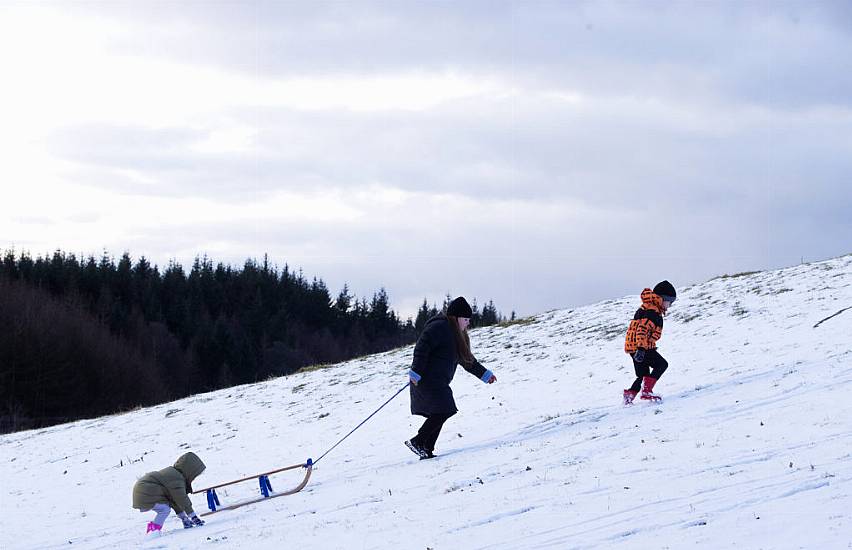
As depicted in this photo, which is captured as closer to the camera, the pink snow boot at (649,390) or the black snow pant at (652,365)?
the black snow pant at (652,365)

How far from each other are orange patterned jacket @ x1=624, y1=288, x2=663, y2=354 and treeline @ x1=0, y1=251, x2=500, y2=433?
3414 cm

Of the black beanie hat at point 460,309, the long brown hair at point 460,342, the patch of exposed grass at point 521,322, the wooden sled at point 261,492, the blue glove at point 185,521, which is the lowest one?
the blue glove at point 185,521

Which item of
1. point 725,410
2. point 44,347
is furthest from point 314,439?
point 44,347

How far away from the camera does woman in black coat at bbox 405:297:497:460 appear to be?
11883mm

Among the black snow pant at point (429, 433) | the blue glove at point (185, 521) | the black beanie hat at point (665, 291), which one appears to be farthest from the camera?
the black beanie hat at point (665, 291)

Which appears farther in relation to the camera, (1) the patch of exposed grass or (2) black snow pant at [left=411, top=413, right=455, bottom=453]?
(1) the patch of exposed grass

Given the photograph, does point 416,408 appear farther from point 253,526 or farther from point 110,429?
point 110,429

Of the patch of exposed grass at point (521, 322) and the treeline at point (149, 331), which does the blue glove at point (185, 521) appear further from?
the treeline at point (149, 331)

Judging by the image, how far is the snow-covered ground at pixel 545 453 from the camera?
7.99 m

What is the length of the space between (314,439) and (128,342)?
78.3m

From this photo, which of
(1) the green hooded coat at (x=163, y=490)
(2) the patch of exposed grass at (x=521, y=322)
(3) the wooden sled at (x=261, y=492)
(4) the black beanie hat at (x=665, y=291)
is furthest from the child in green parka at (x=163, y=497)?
(2) the patch of exposed grass at (x=521, y=322)

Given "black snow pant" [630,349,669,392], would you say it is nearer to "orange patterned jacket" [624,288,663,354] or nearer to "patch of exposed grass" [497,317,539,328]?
"orange patterned jacket" [624,288,663,354]

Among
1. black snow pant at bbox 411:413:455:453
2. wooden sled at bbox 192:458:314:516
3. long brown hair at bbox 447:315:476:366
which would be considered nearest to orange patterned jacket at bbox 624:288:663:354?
long brown hair at bbox 447:315:476:366

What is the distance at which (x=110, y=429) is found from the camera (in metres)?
23.0
